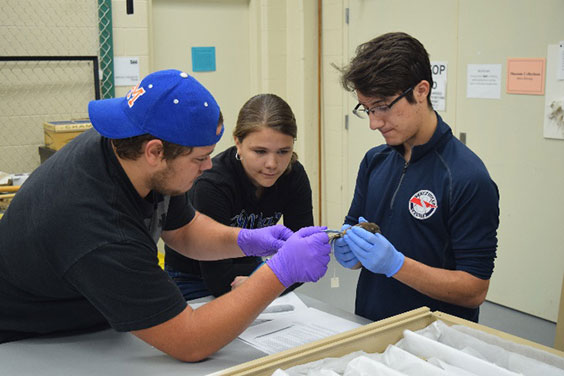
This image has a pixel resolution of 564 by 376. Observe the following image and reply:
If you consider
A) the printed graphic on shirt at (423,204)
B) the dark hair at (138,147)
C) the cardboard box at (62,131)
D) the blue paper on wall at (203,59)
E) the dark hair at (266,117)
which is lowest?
the printed graphic on shirt at (423,204)

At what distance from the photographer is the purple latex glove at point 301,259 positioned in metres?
1.48

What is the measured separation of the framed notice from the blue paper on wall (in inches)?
91.0

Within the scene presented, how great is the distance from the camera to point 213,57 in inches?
186

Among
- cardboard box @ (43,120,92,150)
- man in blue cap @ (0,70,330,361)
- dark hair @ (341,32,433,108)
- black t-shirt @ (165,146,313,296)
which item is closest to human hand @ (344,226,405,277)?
man in blue cap @ (0,70,330,361)

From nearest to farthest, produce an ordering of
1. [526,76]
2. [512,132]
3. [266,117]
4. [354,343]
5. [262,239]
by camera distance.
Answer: [354,343], [262,239], [266,117], [526,76], [512,132]

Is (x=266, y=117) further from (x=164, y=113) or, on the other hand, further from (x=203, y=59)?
(x=203, y=59)

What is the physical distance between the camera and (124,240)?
1328mm

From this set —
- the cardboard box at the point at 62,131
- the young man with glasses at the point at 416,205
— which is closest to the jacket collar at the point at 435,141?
the young man with glasses at the point at 416,205

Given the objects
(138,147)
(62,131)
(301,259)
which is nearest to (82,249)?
(138,147)

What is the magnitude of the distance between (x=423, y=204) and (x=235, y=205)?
0.67 meters

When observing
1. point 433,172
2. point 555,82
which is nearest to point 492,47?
point 555,82

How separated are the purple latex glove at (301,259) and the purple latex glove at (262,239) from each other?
250mm

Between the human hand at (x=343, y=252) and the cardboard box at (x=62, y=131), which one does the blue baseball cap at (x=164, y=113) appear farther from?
the cardboard box at (x=62, y=131)

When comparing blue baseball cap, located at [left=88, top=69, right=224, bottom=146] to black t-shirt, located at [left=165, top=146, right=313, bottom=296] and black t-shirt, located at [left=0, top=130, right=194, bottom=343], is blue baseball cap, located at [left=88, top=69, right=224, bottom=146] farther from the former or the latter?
black t-shirt, located at [left=165, top=146, right=313, bottom=296]
